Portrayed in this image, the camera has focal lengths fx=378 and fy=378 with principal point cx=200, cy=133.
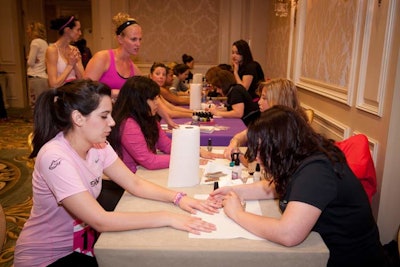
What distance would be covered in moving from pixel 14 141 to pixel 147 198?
451 centimetres

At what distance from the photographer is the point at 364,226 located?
136 cm

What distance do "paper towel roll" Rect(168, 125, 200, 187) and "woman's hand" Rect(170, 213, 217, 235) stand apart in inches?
15.6

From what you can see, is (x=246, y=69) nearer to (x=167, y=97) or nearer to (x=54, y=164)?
(x=167, y=97)

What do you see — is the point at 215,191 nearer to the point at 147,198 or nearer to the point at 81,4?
the point at 147,198

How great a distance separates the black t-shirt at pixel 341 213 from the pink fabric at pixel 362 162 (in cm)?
44

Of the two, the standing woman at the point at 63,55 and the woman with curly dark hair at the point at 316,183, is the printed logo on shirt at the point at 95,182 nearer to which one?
the woman with curly dark hair at the point at 316,183

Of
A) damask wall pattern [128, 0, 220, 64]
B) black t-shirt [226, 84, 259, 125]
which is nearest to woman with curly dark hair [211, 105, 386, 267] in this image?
black t-shirt [226, 84, 259, 125]

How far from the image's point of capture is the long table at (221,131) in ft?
9.49

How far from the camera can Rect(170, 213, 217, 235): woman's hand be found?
4.28 feet

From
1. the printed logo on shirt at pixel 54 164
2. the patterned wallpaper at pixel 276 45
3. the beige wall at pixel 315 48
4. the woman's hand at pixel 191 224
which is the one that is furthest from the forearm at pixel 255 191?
the patterned wallpaper at pixel 276 45

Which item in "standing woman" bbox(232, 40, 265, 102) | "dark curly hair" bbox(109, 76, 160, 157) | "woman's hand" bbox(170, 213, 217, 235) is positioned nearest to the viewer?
"woman's hand" bbox(170, 213, 217, 235)

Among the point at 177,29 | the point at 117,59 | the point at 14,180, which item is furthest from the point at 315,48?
the point at 177,29

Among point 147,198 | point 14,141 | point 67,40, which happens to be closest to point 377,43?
point 147,198

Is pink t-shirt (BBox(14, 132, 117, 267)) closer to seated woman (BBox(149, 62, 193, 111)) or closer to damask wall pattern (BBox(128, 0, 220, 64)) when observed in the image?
seated woman (BBox(149, 62, 193, 111))
